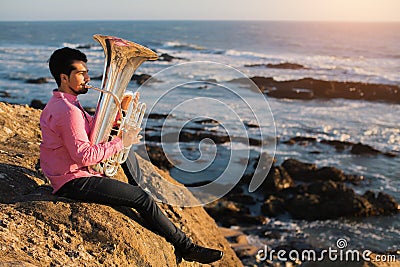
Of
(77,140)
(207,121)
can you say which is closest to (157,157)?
(207,121)

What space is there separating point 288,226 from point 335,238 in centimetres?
105

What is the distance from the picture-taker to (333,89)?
30.2 meters

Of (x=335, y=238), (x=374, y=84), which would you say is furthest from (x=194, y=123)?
(x=374, y=84)

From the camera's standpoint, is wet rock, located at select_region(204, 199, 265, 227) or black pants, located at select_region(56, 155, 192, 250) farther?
wet rock, located at select_region(204, 199, 265, 227)

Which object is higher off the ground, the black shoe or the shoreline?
the black shoe

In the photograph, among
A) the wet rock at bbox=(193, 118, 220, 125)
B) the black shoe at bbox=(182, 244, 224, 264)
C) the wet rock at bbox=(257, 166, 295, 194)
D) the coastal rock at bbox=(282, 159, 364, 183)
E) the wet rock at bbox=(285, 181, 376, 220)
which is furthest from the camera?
the wet rock at bbox=(193, 118, 220, 125)

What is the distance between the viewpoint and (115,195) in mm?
3525

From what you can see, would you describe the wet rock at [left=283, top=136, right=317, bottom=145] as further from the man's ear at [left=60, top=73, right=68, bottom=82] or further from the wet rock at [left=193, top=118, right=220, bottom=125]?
the man's ear at [left=60, top=73, right=68, bottom=82]

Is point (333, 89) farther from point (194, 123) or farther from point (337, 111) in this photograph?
point (194, 123)

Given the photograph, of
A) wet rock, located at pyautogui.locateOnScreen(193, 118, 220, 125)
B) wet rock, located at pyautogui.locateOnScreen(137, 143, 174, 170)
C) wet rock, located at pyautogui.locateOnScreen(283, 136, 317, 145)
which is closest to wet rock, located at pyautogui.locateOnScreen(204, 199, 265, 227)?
wet rock, located at pyautogui.locateOnScreen(137, 143, 174, 170)

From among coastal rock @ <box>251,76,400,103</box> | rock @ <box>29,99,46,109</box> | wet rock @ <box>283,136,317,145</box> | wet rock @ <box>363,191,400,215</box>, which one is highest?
coastal rock @ <box>251,76,400,103</box>

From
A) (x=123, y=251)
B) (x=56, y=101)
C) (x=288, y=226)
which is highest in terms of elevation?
(x=56, y=101)

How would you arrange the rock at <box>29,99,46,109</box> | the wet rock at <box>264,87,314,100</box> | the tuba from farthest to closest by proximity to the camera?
the wet rock at <box>264,87,314,100</box>
the rock at <box>29,99,46,109</box>
the tuba

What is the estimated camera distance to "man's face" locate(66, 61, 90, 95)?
11.2 ft
